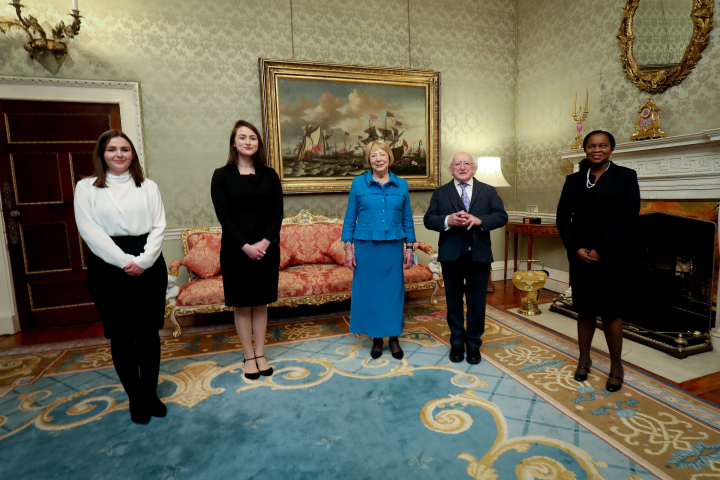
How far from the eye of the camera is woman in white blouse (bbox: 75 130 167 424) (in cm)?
196

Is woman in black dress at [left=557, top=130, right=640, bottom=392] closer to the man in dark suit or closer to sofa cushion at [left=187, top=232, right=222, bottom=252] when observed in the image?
the man in dark suit

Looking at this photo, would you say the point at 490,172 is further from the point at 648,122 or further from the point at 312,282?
the point at 312,282

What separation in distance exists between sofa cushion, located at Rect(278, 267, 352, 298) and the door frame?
212cm

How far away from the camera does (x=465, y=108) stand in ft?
17.1

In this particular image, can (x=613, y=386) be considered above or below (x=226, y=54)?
below

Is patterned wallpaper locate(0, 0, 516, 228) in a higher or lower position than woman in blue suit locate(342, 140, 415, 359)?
higher

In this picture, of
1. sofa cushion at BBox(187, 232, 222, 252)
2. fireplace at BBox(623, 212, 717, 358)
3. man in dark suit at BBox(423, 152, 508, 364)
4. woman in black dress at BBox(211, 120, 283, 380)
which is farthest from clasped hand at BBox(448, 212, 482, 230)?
sofa cushion at BBox(187, 232, 222, 252)

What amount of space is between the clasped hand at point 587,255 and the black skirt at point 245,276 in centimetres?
184

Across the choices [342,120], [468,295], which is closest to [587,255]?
[468,295]

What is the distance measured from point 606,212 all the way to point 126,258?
8.50 feet

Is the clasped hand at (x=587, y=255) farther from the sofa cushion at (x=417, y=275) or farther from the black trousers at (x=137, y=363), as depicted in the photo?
the black trousers at (x=137, y=363)

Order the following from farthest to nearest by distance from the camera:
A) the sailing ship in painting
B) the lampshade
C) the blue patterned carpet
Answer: the lampshade
the sailing ship in painting
the blue patterned carpet

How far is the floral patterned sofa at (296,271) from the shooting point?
3557 mm

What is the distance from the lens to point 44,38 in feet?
11.8
